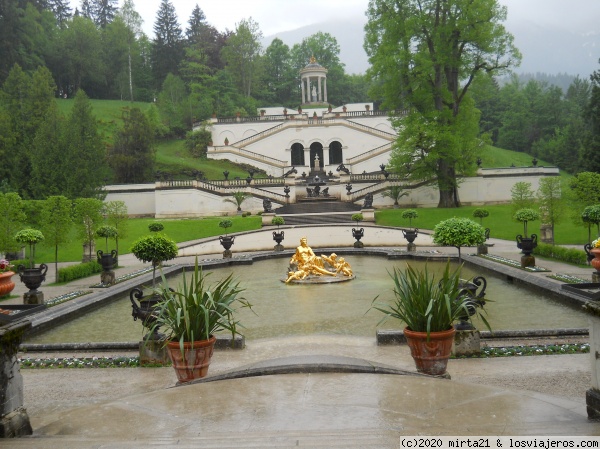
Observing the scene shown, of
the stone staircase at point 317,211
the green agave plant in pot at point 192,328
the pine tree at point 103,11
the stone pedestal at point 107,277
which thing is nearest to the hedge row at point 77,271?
the stone pedestal at point 107,277

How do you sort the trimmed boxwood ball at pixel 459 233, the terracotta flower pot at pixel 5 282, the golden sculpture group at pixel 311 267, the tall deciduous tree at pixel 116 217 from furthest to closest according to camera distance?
the tall deciduous tree at pixel 116 217
the golden sculpture group at pixel 311 267
the trimmed boxwood ball at pixel 459 233
the terracotta flower pot at pixel 5 282

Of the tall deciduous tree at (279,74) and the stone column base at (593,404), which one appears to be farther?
the tall deciduous tree at (279,74)

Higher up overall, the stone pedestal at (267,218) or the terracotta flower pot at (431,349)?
the stone pedestal at (267,218)

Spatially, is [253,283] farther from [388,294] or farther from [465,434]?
[465,434]

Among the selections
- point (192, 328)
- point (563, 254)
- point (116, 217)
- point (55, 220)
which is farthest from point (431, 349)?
point (116, 217)

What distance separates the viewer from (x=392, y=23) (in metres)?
35.8

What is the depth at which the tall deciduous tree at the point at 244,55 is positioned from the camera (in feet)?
238

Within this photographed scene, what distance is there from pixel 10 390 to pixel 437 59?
33249 millimetres

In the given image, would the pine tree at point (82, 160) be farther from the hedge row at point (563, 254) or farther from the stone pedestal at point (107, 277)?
the hedge row at point (563, 254)

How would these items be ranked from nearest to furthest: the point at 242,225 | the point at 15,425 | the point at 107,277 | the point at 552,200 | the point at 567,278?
the point at 15,425 → the point at 567,278 → the point at 107,277 → the point at 552,200 → the point at 242,225

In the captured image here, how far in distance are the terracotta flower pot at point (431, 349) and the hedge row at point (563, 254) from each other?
13.5 meters

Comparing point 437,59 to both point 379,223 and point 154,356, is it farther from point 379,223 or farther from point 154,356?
point 154,356

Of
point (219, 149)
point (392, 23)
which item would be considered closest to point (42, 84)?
point (219, 149)

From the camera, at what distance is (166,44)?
81.2 meters
